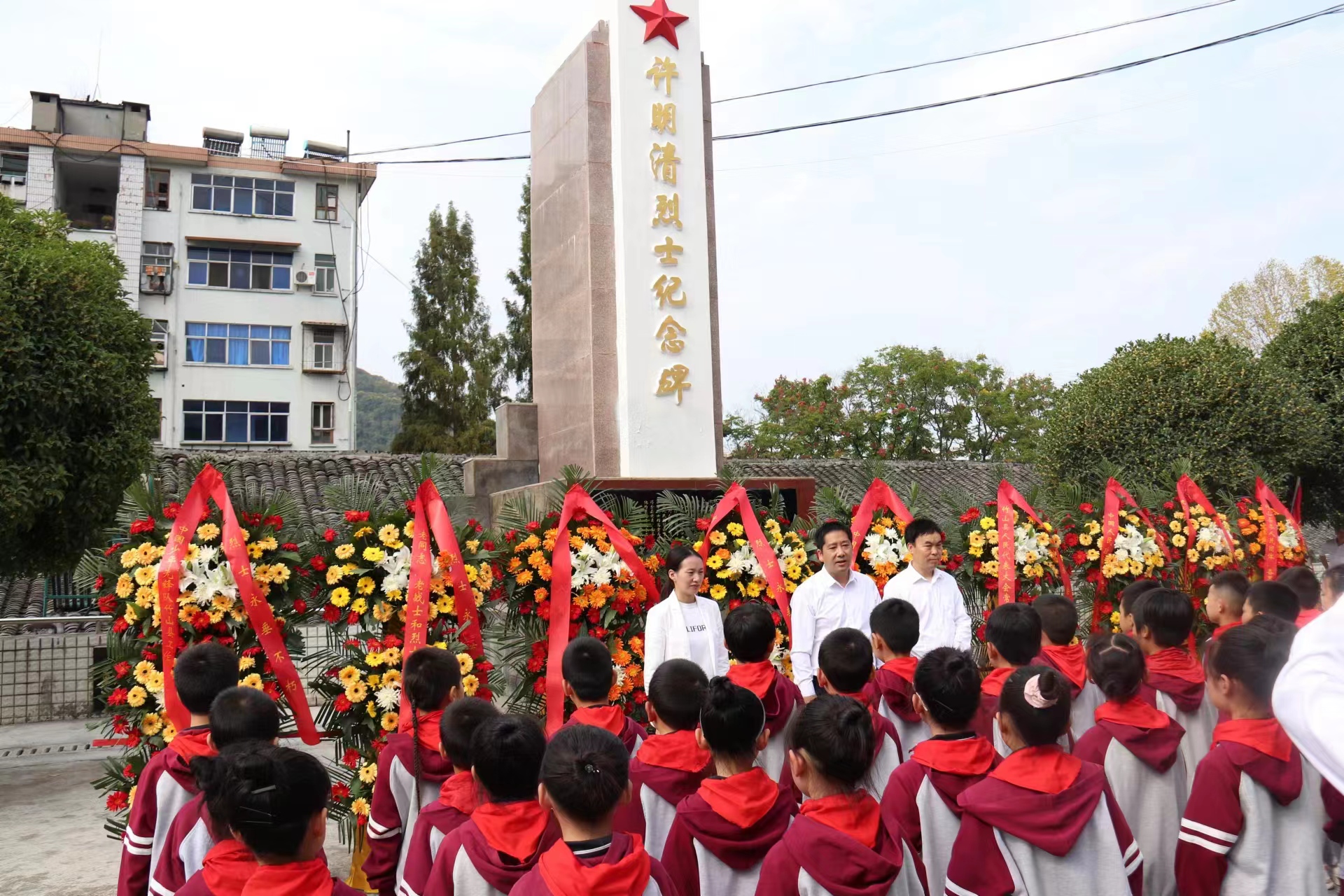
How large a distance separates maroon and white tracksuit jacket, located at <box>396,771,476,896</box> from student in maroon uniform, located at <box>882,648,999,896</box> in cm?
109

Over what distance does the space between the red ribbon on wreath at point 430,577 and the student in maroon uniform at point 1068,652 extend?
8.26ft

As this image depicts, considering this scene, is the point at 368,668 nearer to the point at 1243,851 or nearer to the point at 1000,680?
the point at 1000,680

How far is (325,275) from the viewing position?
25953mm

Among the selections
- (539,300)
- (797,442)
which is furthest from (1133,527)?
(797,442)

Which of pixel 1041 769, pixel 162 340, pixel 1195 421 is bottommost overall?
pixel 1041 769

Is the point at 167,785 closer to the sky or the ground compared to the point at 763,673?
Answer: closer to the ground

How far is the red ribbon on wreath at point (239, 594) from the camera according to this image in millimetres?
4367

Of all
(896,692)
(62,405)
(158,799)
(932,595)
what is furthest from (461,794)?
(62,405)

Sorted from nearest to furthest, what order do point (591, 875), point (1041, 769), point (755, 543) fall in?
point (591, 875) → point (1041, 769) → point (755, 543)

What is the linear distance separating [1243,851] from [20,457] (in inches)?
329

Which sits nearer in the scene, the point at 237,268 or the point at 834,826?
the point at 834,826

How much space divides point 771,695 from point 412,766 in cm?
132

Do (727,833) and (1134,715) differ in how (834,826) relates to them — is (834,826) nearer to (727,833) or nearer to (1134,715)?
(727,833)

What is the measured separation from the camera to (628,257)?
23.6 feet
